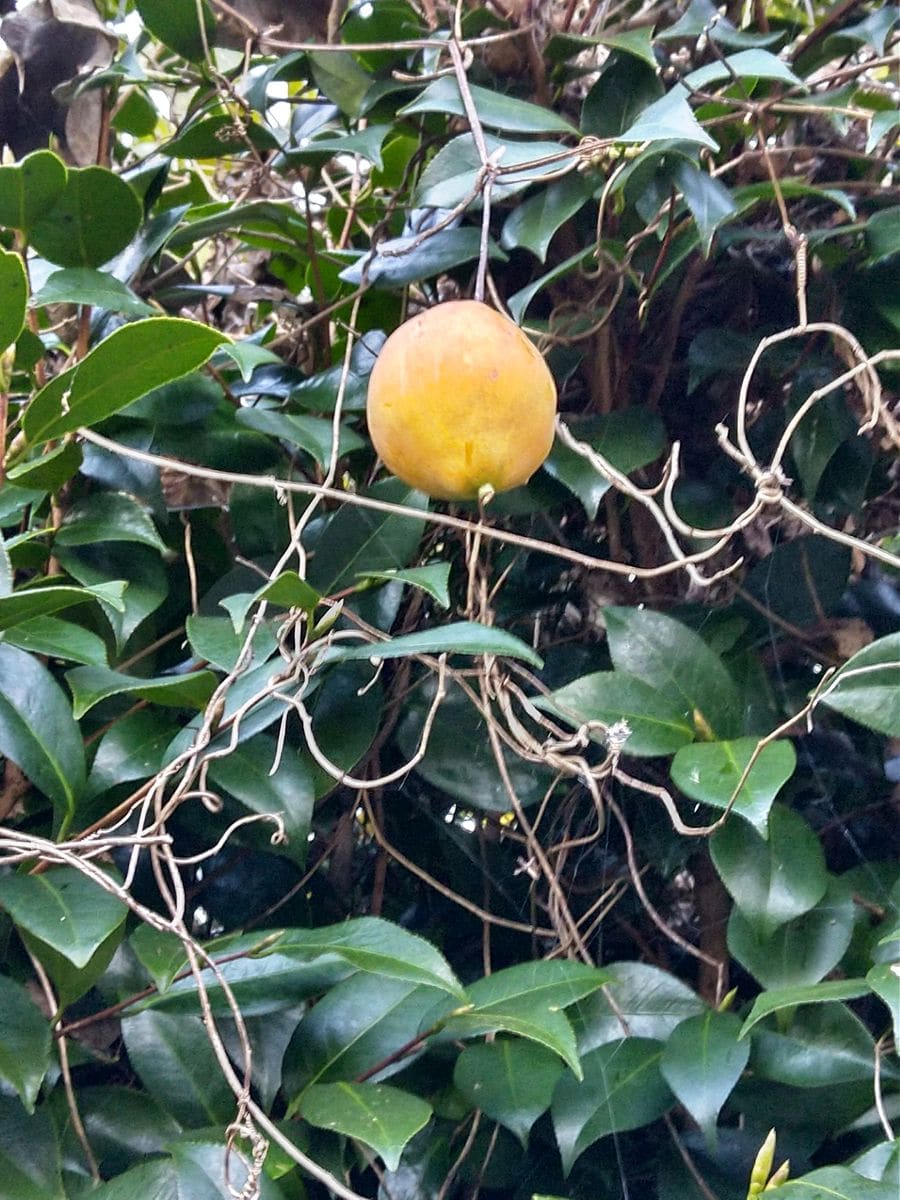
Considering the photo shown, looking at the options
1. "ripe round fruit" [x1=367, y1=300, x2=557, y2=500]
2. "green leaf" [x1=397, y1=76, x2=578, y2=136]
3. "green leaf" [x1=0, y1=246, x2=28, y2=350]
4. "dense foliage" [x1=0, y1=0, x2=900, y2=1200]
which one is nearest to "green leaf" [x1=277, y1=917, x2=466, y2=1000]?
"dense foliage" [x1=0, y1=0, x2=900, y2=1200]

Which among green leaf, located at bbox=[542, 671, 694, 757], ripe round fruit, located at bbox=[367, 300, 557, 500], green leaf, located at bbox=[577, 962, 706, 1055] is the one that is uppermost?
ripe round fruit, located at bbox=[367, 300, 557, 500]

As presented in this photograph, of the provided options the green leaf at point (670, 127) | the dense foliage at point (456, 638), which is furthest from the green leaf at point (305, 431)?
the green leaf at point (670, 127)

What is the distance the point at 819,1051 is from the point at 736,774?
140mm

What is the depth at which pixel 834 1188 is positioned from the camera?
45cm

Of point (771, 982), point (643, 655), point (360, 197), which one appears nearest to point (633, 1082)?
point (771, 982)

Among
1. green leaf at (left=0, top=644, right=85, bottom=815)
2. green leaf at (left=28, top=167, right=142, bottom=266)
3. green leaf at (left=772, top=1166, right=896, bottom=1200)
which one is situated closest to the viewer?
green leaf at (left=772, top=1166, right=896, bottom=1200)

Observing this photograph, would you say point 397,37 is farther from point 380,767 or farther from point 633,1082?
point 633,1082

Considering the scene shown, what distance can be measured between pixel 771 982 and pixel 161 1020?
0.31 m

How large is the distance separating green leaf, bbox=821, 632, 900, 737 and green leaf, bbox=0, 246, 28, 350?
0.44 m

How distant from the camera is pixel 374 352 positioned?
0.69 m

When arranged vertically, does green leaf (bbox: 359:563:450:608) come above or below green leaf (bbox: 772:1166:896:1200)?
above

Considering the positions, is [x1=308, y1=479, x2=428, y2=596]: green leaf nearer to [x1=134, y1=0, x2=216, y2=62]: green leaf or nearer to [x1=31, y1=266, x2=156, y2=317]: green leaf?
[x1=31, y1=266, x2=156, y2=317]: green leaf

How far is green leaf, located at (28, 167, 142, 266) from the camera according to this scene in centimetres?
66

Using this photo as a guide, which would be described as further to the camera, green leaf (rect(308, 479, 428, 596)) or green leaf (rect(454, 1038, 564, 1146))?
green leaf (rect(308, 479, 428, 596))
